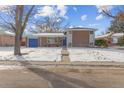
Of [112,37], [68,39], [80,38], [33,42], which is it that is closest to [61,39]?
[68,39]

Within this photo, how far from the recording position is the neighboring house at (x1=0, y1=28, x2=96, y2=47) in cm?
3472

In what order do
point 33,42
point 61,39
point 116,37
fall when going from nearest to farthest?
point 33,42 → point 61,39 → point 116,37

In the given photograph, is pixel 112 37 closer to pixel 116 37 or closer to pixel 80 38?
pixel 116 37

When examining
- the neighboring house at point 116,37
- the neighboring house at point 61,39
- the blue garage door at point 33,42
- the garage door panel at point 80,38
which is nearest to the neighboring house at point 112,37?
the neighboring house at point 116,37

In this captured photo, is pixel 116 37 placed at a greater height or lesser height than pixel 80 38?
greater

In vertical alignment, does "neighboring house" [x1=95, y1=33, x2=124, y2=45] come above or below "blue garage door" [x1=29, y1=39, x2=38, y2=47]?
above

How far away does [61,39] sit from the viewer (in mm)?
37250

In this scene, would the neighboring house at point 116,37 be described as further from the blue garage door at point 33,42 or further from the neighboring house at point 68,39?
the blue garage door at point 33,42

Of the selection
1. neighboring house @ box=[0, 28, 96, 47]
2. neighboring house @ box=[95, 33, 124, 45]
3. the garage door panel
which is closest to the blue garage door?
neighboring house @ box=[0, 28, 96, 47]

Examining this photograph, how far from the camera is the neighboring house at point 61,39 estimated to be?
34.7 metres

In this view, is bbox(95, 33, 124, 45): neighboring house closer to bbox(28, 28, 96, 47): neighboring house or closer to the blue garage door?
bbox(28, 28, 96, 47): neighboring house

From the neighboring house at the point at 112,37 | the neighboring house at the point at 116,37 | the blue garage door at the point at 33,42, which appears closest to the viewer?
the blue garage door at the point at 33,42

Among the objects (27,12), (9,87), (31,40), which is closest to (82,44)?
(31,40)

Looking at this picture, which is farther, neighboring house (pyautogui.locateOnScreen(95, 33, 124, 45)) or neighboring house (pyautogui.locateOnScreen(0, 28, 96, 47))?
neighboring house (pyautogui.locateOnScreen(95, 33, 124, 45))
